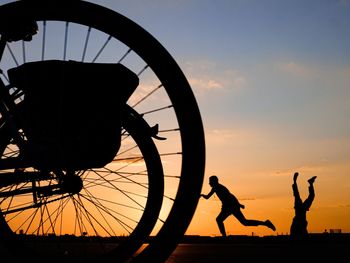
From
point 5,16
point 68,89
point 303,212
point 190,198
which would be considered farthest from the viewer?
point 303,212

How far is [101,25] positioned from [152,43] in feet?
1.19

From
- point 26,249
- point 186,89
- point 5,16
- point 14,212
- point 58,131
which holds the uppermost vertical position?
point 5,16

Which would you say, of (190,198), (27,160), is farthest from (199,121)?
(27,160)

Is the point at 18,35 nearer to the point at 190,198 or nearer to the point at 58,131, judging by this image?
the point at 58,131

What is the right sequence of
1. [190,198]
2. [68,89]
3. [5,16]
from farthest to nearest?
[68,89], [5,16], [190,198]

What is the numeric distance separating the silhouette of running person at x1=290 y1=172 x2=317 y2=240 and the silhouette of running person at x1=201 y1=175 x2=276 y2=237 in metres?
1.73

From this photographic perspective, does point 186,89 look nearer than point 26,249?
Yes

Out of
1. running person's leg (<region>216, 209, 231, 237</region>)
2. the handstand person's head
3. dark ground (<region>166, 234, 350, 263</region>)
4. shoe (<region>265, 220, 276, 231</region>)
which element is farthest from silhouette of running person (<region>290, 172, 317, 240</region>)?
the handstand person's head

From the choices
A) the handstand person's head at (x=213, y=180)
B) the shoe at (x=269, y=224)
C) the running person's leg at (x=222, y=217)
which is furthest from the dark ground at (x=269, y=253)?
the handstand person's head at (x=213, y=180)

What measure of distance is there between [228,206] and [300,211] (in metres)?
2.46

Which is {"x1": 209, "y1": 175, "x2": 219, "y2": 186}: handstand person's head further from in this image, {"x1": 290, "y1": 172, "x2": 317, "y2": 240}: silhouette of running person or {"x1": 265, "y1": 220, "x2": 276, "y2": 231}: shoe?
{"x1": 290, "y1": 172, "x2": 317, "y2": 240}: silhouette of running person

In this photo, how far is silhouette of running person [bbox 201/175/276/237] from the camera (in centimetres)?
1129

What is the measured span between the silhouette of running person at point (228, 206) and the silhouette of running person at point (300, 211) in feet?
5.68

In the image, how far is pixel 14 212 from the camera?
3422mm
